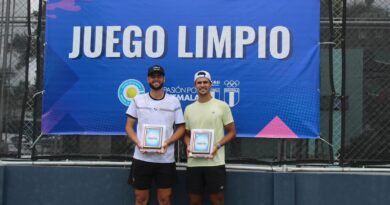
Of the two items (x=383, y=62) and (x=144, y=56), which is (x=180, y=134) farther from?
(x=383, y=62)

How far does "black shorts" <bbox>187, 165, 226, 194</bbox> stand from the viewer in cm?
490

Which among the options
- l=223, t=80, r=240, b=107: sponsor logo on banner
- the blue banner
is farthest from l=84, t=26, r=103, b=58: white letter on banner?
l=223, t=80, r=240, b=107: sponsor logo on banner

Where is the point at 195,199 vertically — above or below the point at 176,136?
below

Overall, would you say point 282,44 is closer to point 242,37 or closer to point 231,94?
point 242,37

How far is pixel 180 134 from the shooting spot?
16.5 feet

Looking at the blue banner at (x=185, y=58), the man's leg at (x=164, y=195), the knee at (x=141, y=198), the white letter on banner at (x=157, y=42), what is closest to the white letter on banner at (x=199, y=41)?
the blue banner at (x=185, y=58)

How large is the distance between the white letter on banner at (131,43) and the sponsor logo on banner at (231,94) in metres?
1.09

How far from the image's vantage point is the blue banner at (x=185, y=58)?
5.42 metres

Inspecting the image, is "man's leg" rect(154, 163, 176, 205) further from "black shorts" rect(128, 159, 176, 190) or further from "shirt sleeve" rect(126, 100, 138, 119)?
"shirt sleeve" rect(126, 100, 138, 119)

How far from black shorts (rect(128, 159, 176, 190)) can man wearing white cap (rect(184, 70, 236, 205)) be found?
20 cm

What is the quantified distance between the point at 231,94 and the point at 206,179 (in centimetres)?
107

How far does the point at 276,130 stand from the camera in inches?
213

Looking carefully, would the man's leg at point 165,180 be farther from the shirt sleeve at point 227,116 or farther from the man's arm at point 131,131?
the shirt sleeve at point 227,116

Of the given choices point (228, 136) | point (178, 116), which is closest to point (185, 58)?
point (178, 116)
